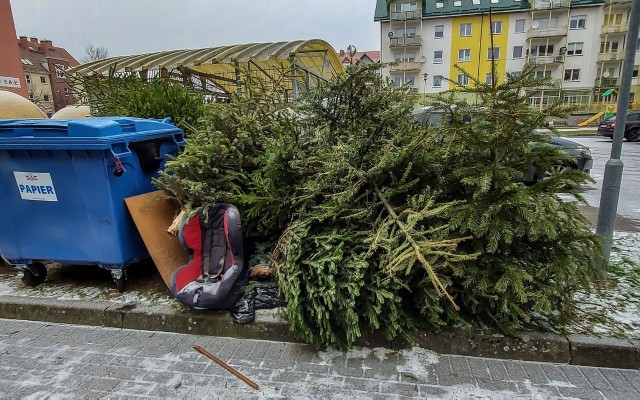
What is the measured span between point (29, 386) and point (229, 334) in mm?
1217

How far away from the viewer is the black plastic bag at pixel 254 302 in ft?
8.87

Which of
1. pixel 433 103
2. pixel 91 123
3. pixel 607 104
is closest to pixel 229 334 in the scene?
pixel 91 123

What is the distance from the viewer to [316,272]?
245cm

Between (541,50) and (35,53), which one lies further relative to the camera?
(35,53)

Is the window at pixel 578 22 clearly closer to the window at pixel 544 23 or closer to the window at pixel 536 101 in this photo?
the window at pixel 544 23

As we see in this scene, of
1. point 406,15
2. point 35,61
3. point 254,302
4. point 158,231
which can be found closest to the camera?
point 254,302

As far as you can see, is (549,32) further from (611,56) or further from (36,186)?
(36,186)

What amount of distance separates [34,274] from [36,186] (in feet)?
2.96

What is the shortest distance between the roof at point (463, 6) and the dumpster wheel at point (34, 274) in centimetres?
3955

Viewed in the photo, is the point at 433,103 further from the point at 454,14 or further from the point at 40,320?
the point at 454,14

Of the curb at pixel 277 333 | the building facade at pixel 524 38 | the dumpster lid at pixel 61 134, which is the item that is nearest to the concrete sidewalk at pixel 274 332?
the curb at pixel 277 333

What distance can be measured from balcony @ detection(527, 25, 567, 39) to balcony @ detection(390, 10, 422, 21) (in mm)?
10956

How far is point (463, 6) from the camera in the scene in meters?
35.4

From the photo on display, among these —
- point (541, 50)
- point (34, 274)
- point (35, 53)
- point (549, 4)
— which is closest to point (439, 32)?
point (549, 4)
